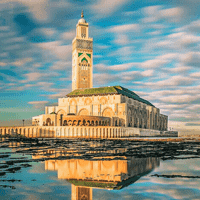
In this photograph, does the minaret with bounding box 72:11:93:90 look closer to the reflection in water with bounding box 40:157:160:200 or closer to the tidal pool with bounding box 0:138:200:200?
the reflection in water with bounding box 40:157:160:200

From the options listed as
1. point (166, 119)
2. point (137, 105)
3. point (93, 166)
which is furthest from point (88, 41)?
point (93, 166)

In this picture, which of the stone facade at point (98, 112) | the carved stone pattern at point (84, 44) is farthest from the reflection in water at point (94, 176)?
the carved stone pattern at point (84, 44)

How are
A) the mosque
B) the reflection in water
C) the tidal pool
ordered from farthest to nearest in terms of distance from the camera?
the mosque < the reflection in water < the tidal pool

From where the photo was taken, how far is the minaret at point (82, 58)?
156 meters

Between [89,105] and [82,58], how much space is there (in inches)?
1770

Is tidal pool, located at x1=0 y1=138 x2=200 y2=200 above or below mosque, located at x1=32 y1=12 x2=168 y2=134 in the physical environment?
below

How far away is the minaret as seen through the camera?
156 m

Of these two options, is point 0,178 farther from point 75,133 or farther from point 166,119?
point 166,119

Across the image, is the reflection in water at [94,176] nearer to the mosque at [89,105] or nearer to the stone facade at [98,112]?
the stone facade at [98,112]

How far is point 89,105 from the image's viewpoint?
123m

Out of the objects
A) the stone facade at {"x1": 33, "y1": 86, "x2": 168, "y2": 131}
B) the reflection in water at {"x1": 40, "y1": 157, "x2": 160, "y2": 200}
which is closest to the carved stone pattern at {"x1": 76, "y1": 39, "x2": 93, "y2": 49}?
the stone facade at {"x1": 33, "y1": 86, "x2": 168, "y2": 131}

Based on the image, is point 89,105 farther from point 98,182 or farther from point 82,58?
Result: point 98,182

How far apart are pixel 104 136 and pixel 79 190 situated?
272 ft

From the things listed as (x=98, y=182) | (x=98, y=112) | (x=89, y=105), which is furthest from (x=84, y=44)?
(x=98, y=182)
